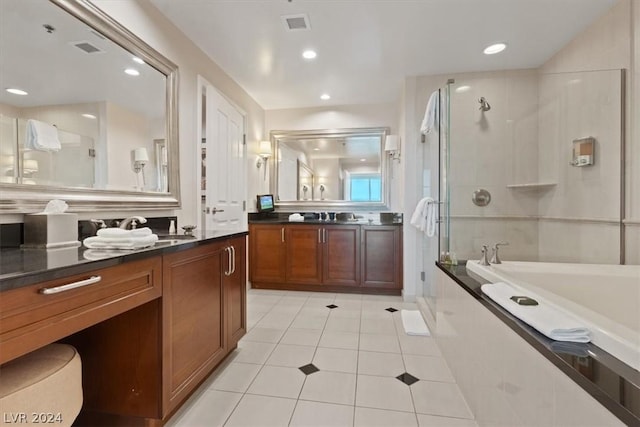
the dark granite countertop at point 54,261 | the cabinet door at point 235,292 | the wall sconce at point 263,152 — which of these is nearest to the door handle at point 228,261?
the cabinet door at point 235,292

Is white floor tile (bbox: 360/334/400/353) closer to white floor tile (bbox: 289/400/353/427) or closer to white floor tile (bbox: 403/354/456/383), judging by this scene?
white floor tile (bbox: 403/354/456/383)

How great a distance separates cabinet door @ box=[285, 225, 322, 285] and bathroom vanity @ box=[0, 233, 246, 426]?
1.68 meters

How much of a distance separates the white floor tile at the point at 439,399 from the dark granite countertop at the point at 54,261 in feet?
4.92

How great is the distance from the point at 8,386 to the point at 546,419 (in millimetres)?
1590

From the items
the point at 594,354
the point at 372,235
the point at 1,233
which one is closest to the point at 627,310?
the point at 594,354

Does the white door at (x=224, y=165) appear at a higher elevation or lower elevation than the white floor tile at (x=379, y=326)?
higher

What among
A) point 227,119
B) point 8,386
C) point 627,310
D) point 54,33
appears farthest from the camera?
point 227,119

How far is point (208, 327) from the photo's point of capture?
64.0 inches

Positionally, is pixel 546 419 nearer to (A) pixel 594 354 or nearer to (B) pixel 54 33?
(A) pixel 594 354

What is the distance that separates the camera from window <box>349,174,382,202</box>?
12.8ft

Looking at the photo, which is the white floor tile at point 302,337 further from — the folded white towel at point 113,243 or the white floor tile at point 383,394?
the folded white towel at point 113,243

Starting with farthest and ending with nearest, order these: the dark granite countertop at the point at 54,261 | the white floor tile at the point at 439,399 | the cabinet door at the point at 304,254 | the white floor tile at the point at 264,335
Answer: the cabinet door at the point at 304,254, the white floor tile at the point at 264,335, the white floor tile at the point at 439,399, the dark granite countertop at the point at 54,261

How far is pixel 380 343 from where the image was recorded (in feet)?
7.12

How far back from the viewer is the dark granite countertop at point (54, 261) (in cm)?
74
